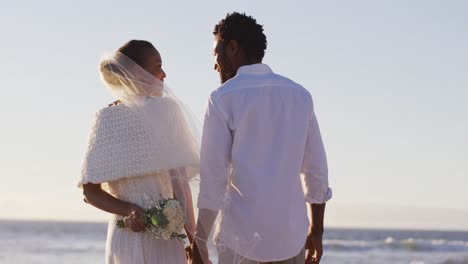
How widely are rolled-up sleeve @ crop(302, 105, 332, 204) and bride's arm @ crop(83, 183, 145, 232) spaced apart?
763mm

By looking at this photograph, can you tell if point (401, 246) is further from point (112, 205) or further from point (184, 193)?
point (112, 205)

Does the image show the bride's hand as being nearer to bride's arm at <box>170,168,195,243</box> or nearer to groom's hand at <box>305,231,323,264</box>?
bride's arm at <box>170,168,195,243</box>

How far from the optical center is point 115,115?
4.50 m

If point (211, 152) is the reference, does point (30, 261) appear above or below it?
below

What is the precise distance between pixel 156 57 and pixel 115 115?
0.34m

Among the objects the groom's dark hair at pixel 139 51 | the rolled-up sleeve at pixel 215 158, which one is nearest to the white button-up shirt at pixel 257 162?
the rolled-up sleeve at pixel 215 158

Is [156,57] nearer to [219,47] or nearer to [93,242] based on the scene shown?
[219,47]

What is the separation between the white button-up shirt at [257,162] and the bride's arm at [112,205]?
357 millimetres

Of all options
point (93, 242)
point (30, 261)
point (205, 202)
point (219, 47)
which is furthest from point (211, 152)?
point (93, 242)

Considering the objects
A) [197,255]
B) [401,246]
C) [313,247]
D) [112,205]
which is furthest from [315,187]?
[401,246]

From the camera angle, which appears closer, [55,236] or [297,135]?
[297,135]

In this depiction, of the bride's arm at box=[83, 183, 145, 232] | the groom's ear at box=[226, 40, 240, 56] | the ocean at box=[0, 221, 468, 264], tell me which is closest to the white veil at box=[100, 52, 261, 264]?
the bride's arm at box=[83, 183, 145, 232]

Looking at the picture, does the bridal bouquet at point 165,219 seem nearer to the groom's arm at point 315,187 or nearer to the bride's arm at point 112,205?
the bride's arm at point 112,205

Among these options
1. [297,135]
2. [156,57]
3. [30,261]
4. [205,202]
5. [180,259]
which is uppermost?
[156,57]
